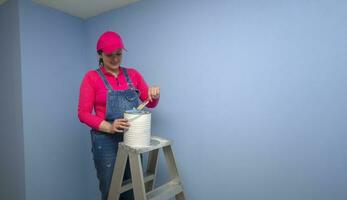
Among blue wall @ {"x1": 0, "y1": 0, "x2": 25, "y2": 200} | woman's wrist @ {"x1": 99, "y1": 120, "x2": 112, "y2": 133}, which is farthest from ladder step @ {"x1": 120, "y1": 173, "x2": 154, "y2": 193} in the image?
blue wall @ {"x1": 0, "y1": 0, "x2": 25, "y2": 200}

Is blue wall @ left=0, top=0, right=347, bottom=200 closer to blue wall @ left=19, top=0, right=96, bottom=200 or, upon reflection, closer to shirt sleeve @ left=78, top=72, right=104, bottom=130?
blue wall @ left=19, top=0, right=96, bottom=200

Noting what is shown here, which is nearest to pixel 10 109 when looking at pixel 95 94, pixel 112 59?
pixel 95 94

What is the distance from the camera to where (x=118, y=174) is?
119cm

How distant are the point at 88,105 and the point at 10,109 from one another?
2.70 ft

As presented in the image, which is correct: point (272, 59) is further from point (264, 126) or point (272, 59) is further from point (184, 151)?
point (184, 151)

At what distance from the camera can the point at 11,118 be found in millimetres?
1680

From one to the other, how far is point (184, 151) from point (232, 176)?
33cm

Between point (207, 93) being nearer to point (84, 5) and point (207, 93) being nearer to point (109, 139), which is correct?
point (109, 139)

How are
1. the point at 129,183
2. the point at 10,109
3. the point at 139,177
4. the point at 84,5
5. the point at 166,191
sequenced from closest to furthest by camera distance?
the point at 139,177 < the point at 166,191 < the point at 129,183 < the point at 10,109 < the point at 84,5

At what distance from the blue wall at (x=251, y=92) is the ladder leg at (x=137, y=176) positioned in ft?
1.63

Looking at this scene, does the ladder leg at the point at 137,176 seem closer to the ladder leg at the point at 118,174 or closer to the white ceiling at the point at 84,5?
the ladder leg at the point at 118,174

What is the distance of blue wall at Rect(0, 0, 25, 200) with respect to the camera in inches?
63.7

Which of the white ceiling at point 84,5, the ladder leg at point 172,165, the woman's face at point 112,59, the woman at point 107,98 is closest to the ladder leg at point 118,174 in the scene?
the woman at point 107,98

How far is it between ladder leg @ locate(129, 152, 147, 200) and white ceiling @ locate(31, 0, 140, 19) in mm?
1161
